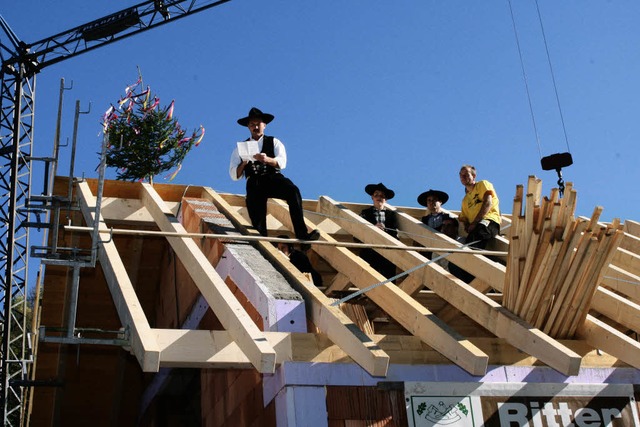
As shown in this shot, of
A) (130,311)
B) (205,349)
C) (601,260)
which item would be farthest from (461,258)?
(130,311)

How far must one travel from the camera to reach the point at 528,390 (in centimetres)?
→ 570

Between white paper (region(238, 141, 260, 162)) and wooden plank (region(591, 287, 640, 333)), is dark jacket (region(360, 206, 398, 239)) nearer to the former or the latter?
white paper (region(238, 141, 260, 162))

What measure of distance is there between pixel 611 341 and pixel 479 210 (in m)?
2.41

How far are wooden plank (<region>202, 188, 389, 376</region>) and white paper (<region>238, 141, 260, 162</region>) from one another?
3.03ft

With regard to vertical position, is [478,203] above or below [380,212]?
below

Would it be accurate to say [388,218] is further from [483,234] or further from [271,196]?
[271,196]

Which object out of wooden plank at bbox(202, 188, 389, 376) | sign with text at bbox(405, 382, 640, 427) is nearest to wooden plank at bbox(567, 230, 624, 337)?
sign with text at bbox(405, 382, 640, 427)

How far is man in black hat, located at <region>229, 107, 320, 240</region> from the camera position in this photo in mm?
7391

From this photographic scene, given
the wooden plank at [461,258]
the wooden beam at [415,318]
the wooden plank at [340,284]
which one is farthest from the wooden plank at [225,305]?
the wooden plank at [461,258]

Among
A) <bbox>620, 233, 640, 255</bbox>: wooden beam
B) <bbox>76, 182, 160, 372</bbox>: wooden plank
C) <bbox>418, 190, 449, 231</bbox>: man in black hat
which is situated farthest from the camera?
<bbox>620, 233, 640, 255</bbox>: wooden beam

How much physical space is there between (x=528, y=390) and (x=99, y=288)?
17.0ft

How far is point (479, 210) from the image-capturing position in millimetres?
8055

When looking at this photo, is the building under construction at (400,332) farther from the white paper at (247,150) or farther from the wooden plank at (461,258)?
the white paper at (247,150)

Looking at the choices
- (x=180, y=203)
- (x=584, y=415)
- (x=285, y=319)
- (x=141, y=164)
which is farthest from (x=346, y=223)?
(x=141, y=164)
